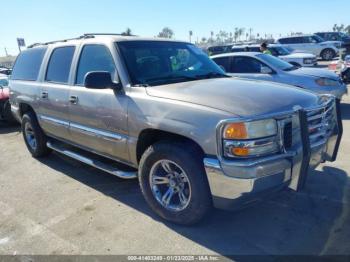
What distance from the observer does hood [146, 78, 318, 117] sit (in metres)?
3.05

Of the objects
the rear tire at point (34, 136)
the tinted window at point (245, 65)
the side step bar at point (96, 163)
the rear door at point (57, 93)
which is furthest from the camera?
the tinted window at point (245, 65)

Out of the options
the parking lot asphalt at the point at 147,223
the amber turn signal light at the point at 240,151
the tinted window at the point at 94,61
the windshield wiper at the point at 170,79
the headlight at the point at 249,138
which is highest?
the tinted window at the point at 94,61

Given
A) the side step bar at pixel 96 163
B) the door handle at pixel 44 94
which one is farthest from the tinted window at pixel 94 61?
the side step bar at pixel 96 163

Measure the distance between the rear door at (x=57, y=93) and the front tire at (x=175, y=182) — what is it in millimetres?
1732

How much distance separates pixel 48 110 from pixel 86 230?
2295 millimetres

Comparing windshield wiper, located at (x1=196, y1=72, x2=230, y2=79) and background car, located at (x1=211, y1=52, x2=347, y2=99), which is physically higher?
windshield wiper, located at (x1=196, y1=72, x2=230, y2=79)

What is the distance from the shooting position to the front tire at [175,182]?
3.22 metres

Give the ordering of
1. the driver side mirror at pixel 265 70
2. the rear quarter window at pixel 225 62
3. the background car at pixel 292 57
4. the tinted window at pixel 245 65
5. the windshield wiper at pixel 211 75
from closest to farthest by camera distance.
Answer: the windshield wiper at pixel 211 75 < the driver side mirror at pixel 265 70 < the tinted window at pixel 245 65 < the rear quarter window at pixel 225 62 < the background car at pixel 292 57

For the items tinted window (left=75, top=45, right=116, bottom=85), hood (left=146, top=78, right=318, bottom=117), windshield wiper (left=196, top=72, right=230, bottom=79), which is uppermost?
tinted window (left=75, top=45, right=116, bottom=85)

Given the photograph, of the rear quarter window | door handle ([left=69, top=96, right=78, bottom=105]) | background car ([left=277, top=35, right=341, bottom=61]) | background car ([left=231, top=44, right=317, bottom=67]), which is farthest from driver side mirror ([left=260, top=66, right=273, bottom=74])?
background car ([left=277, top=35, right=341, bottom=61])

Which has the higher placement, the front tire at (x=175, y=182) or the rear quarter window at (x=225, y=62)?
the rear quarter window at (x=225, y=62)

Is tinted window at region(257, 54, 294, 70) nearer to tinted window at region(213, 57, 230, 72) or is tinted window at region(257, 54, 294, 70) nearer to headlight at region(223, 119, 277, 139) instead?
tinted window at region(213, 57, 230, 72)

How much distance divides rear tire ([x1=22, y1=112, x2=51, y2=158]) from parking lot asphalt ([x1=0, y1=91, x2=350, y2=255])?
106cm

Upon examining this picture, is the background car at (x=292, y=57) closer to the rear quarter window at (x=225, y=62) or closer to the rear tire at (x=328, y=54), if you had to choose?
the rear quarter window at (x=225, y=62)
